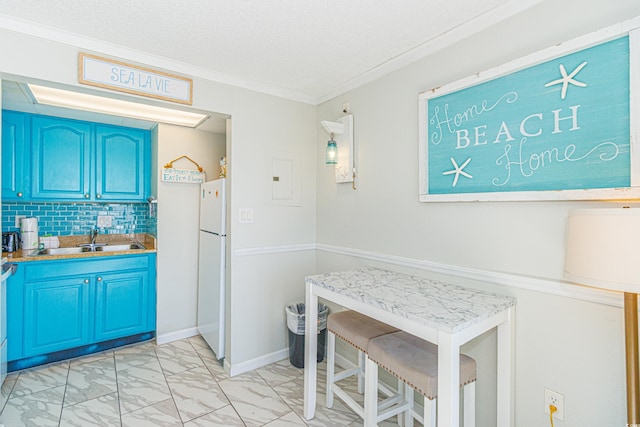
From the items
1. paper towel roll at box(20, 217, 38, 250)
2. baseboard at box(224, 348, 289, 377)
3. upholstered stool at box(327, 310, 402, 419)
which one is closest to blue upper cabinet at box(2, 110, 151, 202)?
paper towel roll at box(20, 217, 38, 250)

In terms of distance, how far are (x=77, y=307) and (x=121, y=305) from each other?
331 mm

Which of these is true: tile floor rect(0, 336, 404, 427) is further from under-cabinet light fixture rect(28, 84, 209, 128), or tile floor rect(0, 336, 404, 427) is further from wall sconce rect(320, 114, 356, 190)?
under-cabinet light fixture rect(28, 84, 209, 128)

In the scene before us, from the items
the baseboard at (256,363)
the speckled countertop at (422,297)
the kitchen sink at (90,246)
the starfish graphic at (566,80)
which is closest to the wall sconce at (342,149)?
the speckled countertop at (422,297)

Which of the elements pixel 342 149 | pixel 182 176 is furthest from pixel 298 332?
pixel 182 176

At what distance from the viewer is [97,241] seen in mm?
3256

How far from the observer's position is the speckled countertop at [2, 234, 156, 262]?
8.27 feet

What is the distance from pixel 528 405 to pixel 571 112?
1.38 meters

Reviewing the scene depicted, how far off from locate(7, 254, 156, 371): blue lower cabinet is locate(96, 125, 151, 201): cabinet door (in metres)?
0.70

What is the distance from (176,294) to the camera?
316 centimetres

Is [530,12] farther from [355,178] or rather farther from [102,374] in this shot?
[102,374]

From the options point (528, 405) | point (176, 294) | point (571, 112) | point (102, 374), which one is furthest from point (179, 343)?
point (571, 112)

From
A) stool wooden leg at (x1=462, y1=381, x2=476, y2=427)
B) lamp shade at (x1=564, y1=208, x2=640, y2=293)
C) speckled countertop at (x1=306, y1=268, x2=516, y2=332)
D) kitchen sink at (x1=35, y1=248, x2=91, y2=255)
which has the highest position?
lamp shade at (x1=564, y1=208, x2=640, y2=293)

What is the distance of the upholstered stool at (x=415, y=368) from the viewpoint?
132 centimetres

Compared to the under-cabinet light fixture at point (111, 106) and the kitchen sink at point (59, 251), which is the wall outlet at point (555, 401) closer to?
the under-cabinet light fixture at point (111, 106)
